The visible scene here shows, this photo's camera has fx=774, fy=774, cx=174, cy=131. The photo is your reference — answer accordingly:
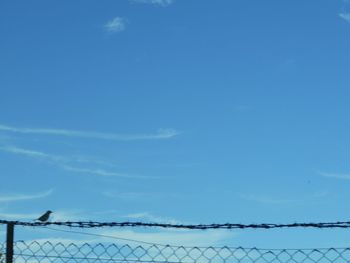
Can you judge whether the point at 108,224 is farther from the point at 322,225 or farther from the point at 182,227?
the point at 322,225

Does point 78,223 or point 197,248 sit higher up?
point 78,223

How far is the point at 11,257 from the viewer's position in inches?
302

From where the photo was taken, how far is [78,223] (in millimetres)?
7945

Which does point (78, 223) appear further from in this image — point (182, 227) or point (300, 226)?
point (300, 226)

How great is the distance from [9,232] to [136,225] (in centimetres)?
127

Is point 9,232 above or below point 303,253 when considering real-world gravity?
above

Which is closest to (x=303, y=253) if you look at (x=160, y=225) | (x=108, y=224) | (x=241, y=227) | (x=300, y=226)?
(x=300, y=226)

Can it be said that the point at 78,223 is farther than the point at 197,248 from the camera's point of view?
Yes

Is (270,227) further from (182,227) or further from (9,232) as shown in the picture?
(9,232)

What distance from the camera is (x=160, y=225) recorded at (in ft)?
24.6

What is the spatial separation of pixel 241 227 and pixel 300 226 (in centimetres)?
66

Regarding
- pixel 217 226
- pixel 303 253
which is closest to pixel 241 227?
pixel 217 226

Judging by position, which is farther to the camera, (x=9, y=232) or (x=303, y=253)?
(x=9, y=232)

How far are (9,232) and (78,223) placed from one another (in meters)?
0.70
